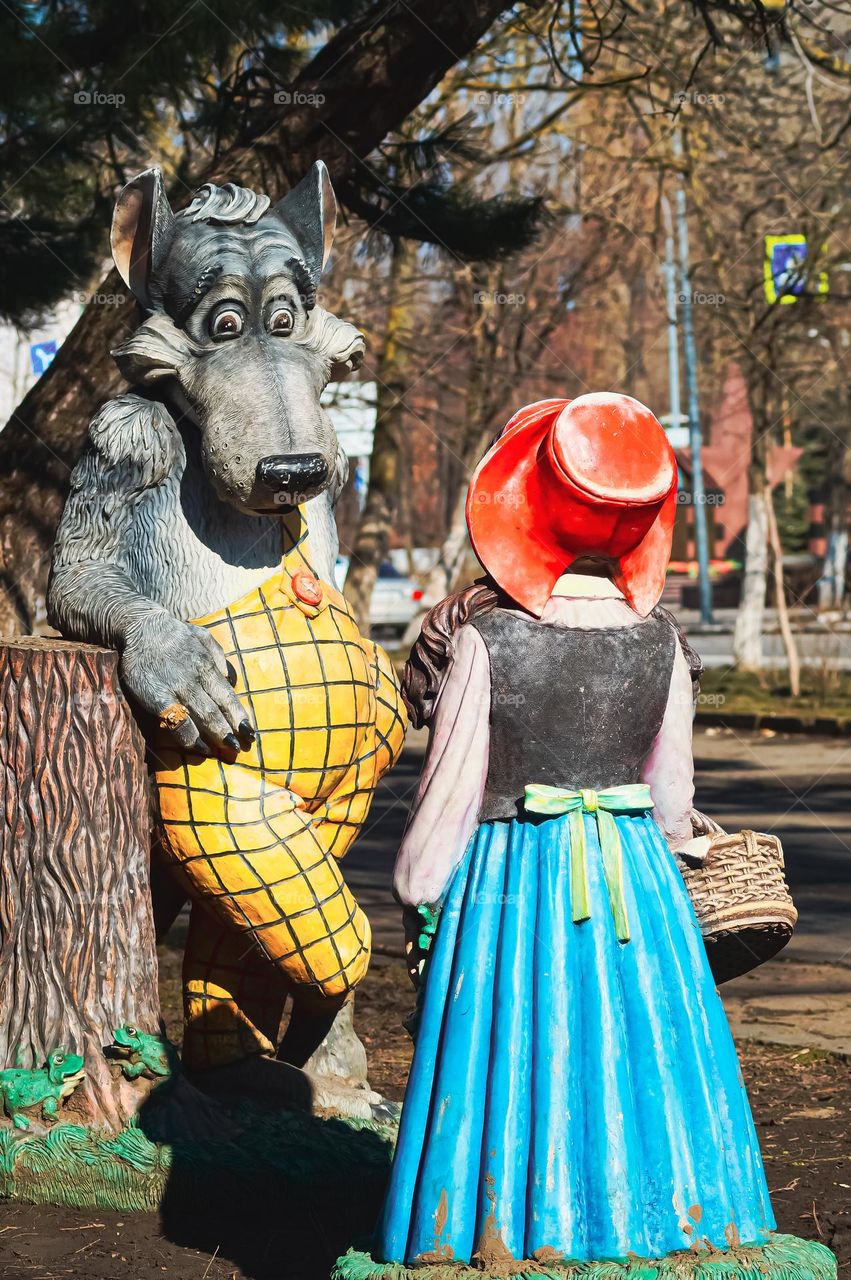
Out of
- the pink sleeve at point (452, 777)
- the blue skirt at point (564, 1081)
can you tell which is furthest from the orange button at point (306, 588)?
the blue skirt at point (564, 1081)

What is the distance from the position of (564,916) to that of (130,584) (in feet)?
4.86

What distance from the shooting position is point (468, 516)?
2.86 m

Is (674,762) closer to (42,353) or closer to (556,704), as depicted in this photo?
(556,704)

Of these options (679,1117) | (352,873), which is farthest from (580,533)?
(352,873)

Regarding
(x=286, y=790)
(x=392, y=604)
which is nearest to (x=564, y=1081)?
(x=286, y=790)

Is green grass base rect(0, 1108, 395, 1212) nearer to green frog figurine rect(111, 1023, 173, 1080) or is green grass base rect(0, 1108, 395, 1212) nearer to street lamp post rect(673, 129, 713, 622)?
green frog figurine rect(111, 1023, 173, 1080)

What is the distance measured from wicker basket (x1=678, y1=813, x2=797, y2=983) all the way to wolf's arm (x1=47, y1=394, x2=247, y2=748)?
3.54 feet

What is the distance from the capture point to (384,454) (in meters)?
16.1

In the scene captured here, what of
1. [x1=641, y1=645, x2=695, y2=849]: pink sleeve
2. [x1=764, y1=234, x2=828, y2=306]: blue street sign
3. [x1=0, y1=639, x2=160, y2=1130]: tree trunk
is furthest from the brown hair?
[x1=764, y1=234, x2=828, y2=306]: blue street sign

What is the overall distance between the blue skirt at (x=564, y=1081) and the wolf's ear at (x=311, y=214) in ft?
5.68

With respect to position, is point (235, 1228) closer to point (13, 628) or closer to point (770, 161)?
point (13, 628)

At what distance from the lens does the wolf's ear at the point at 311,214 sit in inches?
158

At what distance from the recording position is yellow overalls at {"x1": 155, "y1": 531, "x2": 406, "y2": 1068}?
12.2 feet

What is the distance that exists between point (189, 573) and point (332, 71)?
279 centimetres
